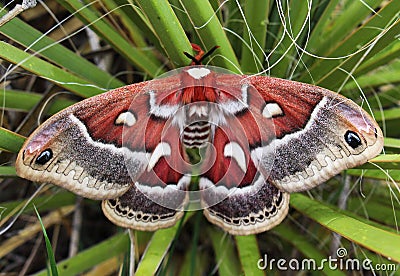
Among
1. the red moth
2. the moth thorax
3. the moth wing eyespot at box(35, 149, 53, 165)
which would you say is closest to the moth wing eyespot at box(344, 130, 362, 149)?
the red moth

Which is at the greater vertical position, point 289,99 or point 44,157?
point 44,157

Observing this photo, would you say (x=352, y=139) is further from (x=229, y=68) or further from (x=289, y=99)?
(x=229, y=68)

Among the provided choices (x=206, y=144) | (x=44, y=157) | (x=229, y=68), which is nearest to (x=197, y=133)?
(x=206, y=144)

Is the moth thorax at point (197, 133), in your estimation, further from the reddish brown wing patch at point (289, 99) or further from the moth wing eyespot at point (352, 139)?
the moth wing eyespot at point (352, 139)

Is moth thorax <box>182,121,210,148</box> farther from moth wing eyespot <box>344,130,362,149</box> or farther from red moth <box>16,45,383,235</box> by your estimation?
moth wing eyespot <box>344,130,362,149</box>

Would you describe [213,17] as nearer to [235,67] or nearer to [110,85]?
[235,67]

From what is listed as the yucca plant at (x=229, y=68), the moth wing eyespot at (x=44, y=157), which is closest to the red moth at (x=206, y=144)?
the moth wing eyespot at (x=44, y=157)
